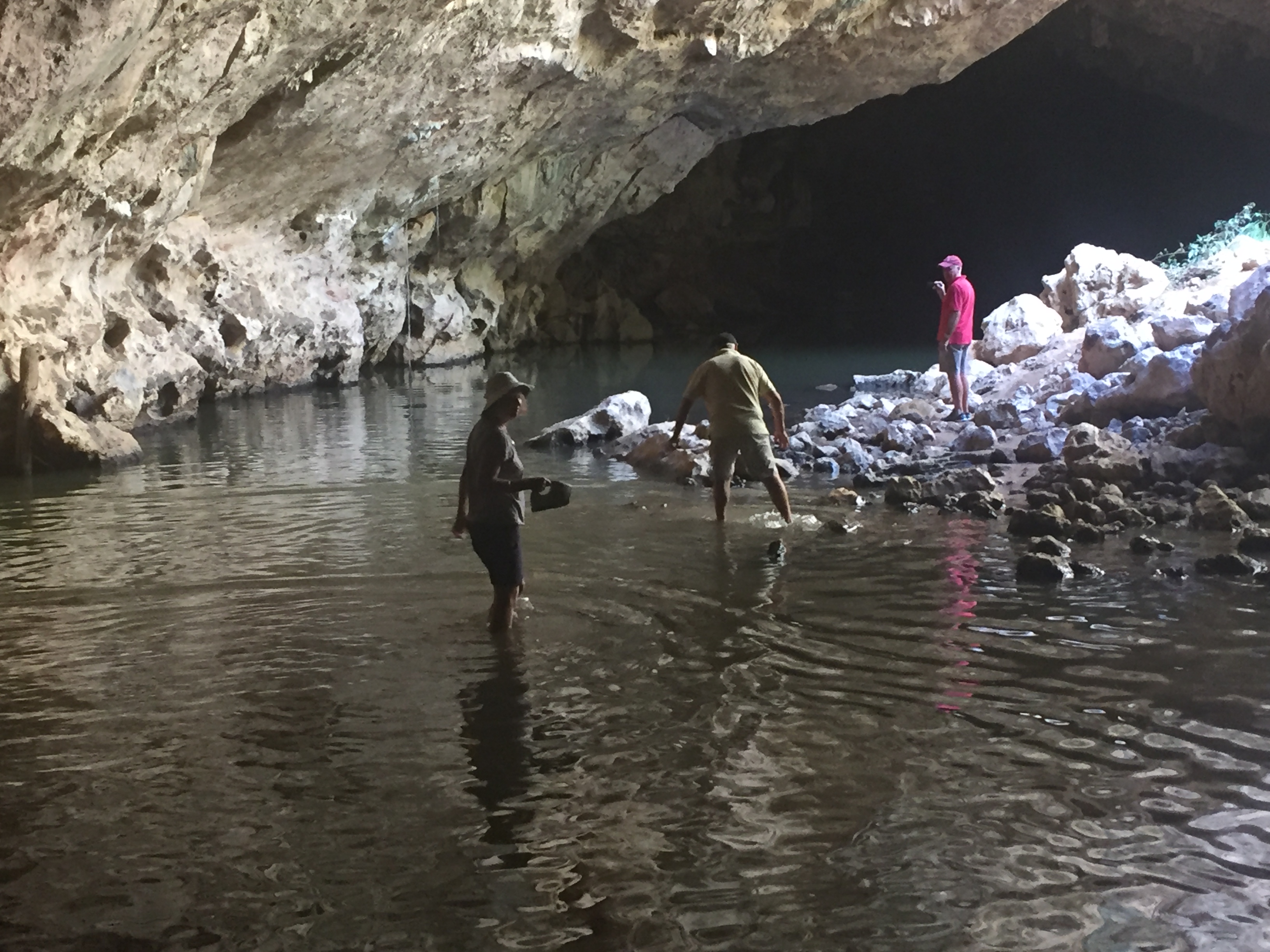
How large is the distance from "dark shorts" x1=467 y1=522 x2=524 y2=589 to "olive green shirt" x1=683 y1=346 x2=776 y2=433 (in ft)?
9.76

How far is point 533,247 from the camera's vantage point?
89.6 ft

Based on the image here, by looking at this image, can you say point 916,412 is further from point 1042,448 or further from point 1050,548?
point 1050,548

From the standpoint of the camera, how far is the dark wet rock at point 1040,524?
777cm

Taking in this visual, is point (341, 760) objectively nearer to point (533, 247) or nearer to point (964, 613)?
point (964, 613)

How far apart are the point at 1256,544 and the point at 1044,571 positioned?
5.28ft

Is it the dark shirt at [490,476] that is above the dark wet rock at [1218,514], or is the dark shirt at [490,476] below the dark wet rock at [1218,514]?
above

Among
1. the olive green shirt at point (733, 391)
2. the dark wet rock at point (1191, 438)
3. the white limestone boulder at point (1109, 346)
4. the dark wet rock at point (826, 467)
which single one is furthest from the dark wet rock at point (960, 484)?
the white limestone boulder at point (1109, 346)

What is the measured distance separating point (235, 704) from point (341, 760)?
0.87 meters

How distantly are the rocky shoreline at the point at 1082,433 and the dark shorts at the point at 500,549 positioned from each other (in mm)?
2969

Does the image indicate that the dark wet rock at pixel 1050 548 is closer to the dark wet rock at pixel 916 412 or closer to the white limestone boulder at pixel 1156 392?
the white limestone boulder at pixel 1156 392

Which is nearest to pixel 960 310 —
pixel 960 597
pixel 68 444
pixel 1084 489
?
pixel 1084 489

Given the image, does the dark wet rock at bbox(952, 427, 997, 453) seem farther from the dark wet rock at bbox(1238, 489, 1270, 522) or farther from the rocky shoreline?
the dark wet rock at bbox(1238, 489, 1270, 522)

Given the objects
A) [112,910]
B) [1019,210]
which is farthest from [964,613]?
[1019,210]

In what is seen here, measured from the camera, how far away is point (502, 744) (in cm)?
449
